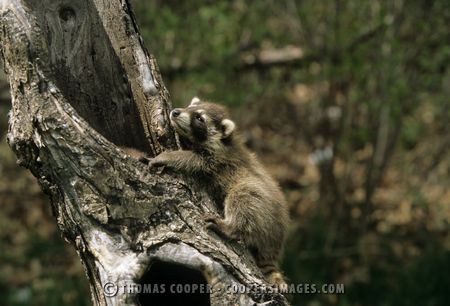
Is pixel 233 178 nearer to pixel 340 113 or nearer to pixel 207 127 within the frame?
pixel 207 127

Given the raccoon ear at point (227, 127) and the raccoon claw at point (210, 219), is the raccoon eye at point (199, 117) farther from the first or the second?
the raccoon claw at point (210, 219)

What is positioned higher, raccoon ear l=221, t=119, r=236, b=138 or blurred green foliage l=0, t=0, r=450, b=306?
blurred green foliage l=0, t=0, r=450, b=306

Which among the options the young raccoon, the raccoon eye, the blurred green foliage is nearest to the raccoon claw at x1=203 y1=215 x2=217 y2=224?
the young raccoon

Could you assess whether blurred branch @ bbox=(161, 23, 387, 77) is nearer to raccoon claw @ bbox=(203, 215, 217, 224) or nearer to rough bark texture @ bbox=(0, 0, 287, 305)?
raccoon claw @ bbox=(203, 215, 217, 224)

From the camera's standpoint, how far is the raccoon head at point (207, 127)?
17.1 feet

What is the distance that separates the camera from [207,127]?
17.8 feet

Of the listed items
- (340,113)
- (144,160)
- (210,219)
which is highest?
(340,113)

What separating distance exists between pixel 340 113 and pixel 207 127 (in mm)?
4327

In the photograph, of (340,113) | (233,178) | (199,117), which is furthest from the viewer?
(340,113)

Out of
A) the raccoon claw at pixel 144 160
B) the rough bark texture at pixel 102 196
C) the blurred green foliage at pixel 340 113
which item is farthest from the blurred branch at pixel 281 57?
the rough bark texture at pixel 102 196

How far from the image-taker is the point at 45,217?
1098cm

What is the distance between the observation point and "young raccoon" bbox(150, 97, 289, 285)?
459 centimetres

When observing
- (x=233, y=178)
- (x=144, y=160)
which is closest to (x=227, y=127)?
(x=233, y=178)

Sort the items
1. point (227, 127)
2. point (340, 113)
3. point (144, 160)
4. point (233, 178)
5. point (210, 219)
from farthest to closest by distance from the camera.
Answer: point (340, 113), point (227, 127), point (233, 178), point (144, 160), point (210, 219)
